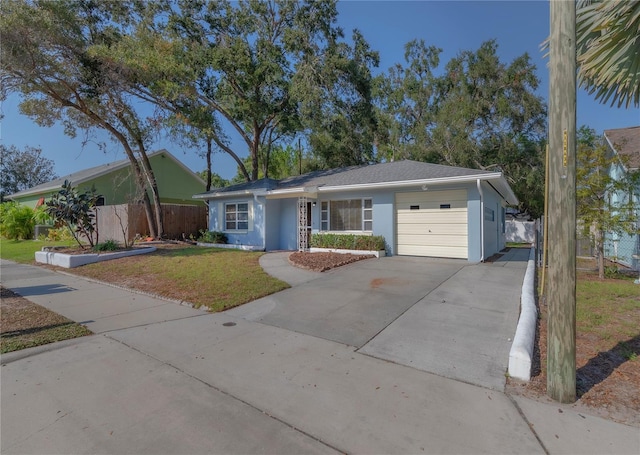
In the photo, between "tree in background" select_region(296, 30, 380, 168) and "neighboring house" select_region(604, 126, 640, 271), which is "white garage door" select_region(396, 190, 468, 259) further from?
"tree in background" select_region(296, 30, 380, 168)

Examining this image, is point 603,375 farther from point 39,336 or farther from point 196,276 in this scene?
point 196,276

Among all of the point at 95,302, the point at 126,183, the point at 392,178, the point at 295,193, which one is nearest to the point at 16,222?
the point at 126,183

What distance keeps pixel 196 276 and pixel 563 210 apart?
842 cm

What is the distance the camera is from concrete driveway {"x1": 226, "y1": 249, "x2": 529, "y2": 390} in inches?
160

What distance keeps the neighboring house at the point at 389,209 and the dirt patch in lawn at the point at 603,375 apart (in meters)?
6.58

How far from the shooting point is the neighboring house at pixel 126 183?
23016 millimetres

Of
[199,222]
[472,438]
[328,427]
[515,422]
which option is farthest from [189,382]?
[199,222]

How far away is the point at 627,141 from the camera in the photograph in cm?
1134

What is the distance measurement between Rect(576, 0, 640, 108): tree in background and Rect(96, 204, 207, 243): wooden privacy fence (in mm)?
19017

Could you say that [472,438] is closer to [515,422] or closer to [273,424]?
[515,422]

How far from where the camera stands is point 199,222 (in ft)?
67.0

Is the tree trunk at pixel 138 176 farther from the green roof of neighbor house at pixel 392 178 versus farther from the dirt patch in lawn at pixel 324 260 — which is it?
the dirt patch in lawn at pixel 324 260

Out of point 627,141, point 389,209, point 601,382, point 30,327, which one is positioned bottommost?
point 601,382

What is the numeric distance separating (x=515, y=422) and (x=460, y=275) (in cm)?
625
